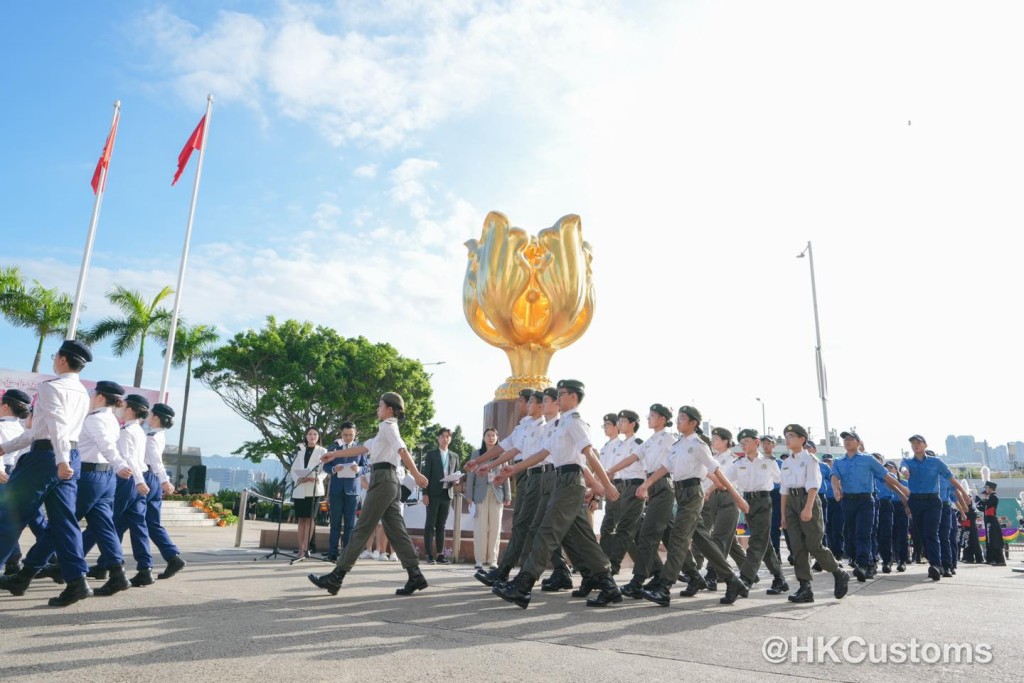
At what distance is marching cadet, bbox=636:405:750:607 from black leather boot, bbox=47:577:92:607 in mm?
4486

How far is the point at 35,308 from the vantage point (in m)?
27.7

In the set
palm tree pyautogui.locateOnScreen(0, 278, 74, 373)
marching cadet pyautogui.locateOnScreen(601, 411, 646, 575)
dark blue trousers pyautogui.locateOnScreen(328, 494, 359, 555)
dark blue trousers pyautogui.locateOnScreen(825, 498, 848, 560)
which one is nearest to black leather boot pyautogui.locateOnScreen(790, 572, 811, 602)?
marching cadet pyautogui.locateOnScreen(601, 411, 646, 575)

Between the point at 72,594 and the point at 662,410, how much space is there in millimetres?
5128

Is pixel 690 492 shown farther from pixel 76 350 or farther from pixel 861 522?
pixel 76 350

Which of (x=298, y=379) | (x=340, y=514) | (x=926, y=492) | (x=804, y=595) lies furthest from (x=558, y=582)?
(x=298, y=379)

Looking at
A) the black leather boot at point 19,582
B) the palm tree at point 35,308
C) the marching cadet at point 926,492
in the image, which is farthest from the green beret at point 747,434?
the palm tree at point 35,308

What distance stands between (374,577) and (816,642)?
4.53m

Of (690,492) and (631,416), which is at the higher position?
(631,416)

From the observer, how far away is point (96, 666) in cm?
335

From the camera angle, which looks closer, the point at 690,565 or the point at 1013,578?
the point at 690,565

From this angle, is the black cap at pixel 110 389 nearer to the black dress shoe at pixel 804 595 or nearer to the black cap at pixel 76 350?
the black cap at pixel 76 350

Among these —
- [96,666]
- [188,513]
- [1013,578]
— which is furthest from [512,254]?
[188,513]

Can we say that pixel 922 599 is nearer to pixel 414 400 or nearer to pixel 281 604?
pixel 281 604

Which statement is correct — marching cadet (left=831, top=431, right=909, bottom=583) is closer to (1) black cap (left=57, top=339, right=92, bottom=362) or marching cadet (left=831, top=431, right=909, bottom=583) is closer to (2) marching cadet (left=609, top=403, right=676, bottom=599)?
(2) marching cadet (left=609, top=403, right=676, bottom=599)
